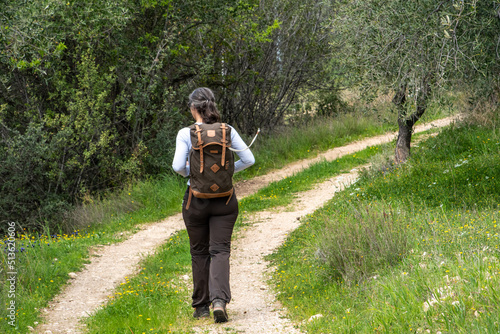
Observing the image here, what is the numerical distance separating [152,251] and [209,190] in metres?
A: 4.14

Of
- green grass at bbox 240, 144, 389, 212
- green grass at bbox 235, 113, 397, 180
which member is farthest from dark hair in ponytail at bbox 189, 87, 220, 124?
green grass at bbox 235, 113, 397, 180

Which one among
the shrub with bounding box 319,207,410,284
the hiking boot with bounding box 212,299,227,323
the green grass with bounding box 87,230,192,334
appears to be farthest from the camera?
the shrub with bounding box 319,207,410,284

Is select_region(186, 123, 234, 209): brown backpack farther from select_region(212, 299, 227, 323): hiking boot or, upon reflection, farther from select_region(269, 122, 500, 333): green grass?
select_region(269, 122, 500, 333): green grass

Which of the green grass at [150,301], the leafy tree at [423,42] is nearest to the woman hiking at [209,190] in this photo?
the green grass at [150,301]

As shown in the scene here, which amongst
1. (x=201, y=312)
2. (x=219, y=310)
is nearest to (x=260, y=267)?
(x=201, y=312)

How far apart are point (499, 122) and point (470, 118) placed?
0.93m

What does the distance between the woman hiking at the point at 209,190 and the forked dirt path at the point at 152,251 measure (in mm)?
447

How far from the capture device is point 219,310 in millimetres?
4602

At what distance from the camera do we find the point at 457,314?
337 cm

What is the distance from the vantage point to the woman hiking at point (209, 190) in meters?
4.49

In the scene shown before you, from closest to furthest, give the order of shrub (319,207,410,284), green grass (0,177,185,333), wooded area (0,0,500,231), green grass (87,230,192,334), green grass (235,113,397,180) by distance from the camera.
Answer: green grass (87,230,192,334) < shrub (319,207,410,284) < green grass (0,177,185,333) < wooded area (0,0,500,231) < green grass (235,113,397,180)

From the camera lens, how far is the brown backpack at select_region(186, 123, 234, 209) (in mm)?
4465

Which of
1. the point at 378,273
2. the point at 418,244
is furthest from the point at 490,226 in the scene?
the point at 378,273

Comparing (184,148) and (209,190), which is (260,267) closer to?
(209,190)
